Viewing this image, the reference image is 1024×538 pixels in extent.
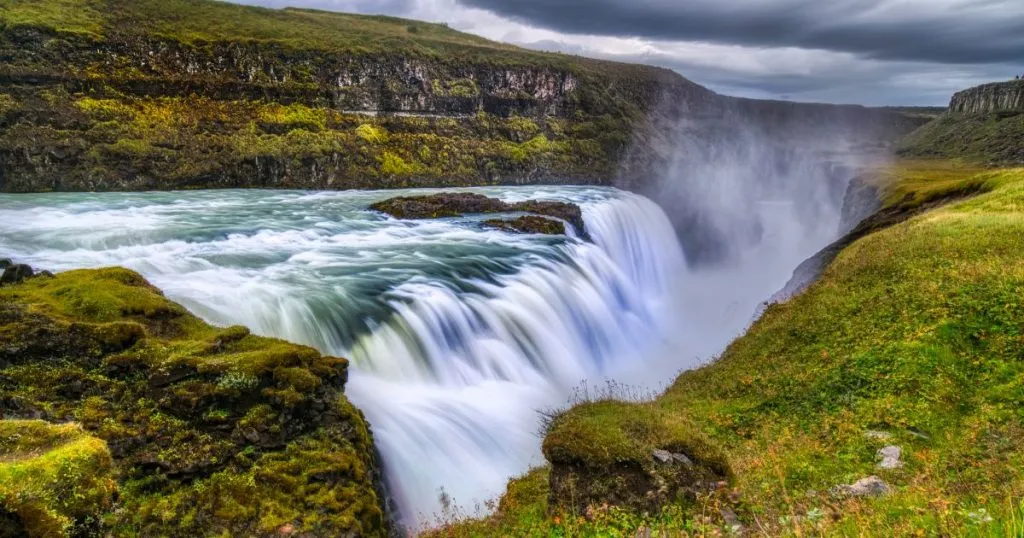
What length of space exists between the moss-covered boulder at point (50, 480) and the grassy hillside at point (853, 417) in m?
5.06

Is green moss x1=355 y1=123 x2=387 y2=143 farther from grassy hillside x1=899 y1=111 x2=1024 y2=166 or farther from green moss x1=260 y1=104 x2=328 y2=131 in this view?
grassy hillside x1=899 y1=111 x2=1024 y2=166

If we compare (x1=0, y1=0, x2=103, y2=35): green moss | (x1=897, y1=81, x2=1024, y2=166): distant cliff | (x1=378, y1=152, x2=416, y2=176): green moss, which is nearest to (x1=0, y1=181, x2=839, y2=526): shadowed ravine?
(x1=378, y1=152, x2=416, y2=176): green moss

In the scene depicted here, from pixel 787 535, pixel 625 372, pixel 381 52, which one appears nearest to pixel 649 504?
pixel 787 535

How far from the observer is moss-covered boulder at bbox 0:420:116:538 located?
4594 mm

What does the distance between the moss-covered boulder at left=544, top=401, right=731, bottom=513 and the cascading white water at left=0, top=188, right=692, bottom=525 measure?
354cm

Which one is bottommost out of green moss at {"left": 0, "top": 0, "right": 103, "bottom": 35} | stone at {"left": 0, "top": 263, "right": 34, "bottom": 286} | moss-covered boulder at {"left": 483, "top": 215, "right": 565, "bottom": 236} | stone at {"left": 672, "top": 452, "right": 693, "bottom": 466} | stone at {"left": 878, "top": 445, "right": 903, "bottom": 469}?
moss-covered boulder at {"left": 483, "top": 215, "right": 565, "bottom": 236}

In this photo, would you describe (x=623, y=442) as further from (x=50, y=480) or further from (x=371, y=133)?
(x=371, y=133)

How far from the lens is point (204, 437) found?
27.2 feet

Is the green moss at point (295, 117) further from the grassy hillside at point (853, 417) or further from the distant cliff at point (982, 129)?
the distant cliff at point (982, 129)

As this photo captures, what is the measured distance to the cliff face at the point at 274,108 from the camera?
51.8 metres

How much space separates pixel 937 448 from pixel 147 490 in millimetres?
11848

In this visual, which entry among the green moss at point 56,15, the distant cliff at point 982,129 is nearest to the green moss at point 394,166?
the green moss at point 56,15

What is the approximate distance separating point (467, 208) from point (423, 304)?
22150mm

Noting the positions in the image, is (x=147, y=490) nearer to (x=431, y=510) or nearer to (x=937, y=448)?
(x=431, y=510)
